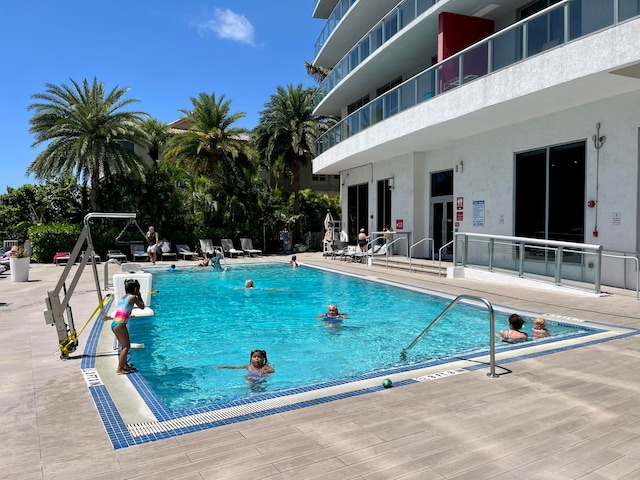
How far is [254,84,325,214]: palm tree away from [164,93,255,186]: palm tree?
2.59 m

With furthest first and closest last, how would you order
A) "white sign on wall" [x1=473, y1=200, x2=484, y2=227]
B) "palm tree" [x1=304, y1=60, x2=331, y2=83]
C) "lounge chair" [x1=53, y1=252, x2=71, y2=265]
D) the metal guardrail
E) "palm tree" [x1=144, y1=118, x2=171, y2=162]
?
"palm tree" [x1=304, y1=60, x2=331, y2=83] → "palm tree" [x1=144, y1=118, x2=171, y2=162] → "lounge chair" [x1=53, y1=252, x2=71, y2=265] → "white sign on wall" [x1=473, y1=200, x2=484, y2=227] → the metal guardrail

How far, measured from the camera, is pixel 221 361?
805cm

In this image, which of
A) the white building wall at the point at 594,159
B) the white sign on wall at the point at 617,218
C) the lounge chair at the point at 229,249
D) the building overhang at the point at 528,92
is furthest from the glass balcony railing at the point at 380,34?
the lounge chair at the point at 229,249

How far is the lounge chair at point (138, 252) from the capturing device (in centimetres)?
2331

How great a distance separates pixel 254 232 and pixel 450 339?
2051 cm

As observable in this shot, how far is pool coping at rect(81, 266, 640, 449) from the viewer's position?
404cm

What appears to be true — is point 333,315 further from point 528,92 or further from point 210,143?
point 210,143

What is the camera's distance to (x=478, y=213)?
652 inches

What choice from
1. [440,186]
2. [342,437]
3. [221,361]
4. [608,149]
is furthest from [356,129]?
[342,437]

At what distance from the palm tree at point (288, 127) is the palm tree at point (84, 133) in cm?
828

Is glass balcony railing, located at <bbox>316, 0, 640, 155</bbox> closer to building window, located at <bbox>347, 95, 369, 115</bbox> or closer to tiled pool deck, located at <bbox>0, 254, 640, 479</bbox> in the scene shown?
tiled pool deck, located at <bbox>0, 254, 640, 479</bbox>

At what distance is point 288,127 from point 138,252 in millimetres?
12214

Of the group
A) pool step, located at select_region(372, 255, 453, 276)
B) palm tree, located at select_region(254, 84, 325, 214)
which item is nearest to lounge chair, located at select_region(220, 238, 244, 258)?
palm tree, located at select_region(254, 84, 325, 214)

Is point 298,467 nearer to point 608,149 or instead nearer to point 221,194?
point 608,149
